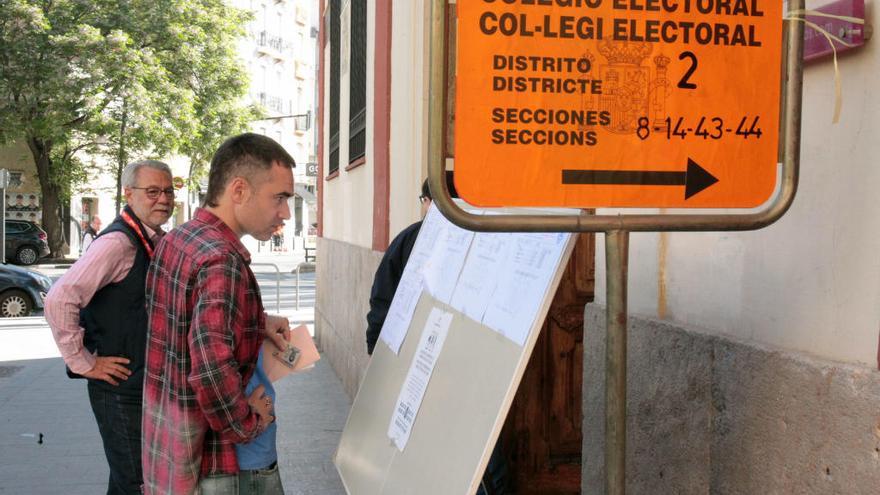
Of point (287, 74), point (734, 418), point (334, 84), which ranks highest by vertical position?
point (287, 74)

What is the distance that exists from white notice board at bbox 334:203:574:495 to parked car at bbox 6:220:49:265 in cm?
3360

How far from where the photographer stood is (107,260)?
4.02 metres

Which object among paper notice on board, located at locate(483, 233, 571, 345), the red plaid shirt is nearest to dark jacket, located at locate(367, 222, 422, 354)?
the red plaid shirt

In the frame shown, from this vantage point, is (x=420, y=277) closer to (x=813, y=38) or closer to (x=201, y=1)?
(x=813, y=38)

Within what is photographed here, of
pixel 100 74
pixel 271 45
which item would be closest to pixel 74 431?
pixel 100 74

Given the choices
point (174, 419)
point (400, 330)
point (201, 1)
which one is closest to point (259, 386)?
point (174, 419)

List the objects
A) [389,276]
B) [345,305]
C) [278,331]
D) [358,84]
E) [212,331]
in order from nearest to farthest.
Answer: [212,331] < [278,331] < [389,276] < [345,305] < [358,84]

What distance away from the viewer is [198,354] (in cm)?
257

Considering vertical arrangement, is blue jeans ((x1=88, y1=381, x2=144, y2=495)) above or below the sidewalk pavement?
above

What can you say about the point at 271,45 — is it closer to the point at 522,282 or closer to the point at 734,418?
the point at 734,418

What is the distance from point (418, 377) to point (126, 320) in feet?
6.24

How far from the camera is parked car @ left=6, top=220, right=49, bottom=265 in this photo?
1337 inches

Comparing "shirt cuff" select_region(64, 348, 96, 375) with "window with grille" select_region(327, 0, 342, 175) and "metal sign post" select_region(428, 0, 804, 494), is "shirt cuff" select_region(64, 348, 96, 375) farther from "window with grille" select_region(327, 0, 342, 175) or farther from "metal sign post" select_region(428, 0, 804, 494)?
"window with grille" select_region(327, 0, 342, 175)

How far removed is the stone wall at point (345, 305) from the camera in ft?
27.0
